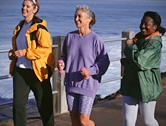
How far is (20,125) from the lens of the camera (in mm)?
5164

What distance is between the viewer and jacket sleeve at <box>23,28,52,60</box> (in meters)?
4.77

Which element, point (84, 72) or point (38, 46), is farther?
point (38, 46)

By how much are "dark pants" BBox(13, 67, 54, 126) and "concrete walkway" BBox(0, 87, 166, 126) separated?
1144 millimetres

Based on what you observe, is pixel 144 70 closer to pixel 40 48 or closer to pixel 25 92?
pixel 40 48

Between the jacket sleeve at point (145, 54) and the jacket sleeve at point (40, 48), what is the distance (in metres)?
0.87

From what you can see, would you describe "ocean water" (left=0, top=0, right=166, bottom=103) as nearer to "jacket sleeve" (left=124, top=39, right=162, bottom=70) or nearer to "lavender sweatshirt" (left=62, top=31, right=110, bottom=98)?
"lavender sweatshirt" (left=62, top=31, right=110, bottom=98)

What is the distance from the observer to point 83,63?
462 cm

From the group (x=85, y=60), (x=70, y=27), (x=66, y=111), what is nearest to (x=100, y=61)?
(x=85, y=60)

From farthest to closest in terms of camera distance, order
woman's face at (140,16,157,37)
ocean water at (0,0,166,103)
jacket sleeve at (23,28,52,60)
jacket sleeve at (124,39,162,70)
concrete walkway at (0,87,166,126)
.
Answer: ocean water at (0,0,166,103) → concrete walkway at (0,87,166,126) → jacket sleeve at (23,28,52,60) → woman's face at (140,16,157,37) → jacket sleeve at (124,39,162,70)

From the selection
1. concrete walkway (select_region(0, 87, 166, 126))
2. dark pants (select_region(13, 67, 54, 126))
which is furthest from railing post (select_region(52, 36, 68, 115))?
dark pants (select_region(13, 67, 54, 126))

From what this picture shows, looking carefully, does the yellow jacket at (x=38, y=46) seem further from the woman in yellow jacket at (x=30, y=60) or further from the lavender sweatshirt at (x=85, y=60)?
the lavender sweatshirt at (x=85, y=60)

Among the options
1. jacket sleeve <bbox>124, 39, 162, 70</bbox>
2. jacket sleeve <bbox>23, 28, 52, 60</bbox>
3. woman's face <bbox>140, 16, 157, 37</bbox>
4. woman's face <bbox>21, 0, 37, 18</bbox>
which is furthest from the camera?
woman's face <bbox>21, 0, 37, 18</bbox>

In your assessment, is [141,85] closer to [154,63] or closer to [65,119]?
[154,63]

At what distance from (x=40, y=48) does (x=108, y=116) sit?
231 centimetres
